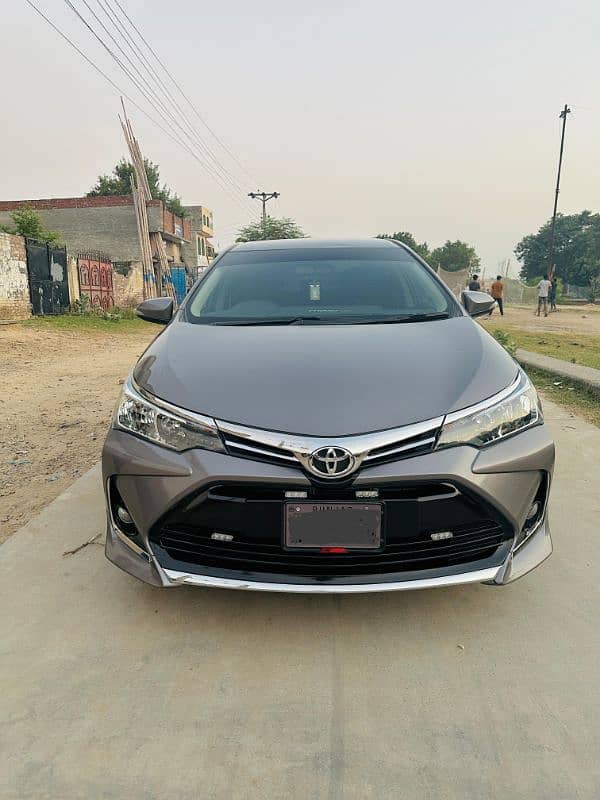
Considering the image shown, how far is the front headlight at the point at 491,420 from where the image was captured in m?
1.80

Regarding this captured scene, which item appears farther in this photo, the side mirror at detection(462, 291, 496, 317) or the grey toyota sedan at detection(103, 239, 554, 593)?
the side mirror at detection(462, 291, 496, 317)

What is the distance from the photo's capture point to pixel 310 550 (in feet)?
5.81

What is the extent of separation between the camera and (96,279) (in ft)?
59.2

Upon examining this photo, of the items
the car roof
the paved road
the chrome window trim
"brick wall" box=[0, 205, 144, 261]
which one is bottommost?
the paved road

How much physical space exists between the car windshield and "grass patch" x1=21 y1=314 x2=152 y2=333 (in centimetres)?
1100

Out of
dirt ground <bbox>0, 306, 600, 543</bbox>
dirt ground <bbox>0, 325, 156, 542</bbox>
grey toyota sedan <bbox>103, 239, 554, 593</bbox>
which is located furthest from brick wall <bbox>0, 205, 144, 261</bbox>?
grey toyota sedan <bbox>103, 239, 554, 593</bbox>

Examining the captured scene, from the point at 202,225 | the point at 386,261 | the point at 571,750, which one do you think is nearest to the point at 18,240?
the point at 386,261

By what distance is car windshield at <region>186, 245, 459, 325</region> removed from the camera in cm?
272

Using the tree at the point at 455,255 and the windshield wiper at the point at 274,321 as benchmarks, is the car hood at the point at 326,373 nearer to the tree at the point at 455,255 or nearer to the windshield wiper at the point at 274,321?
the windshield wiper at the point at 274,321

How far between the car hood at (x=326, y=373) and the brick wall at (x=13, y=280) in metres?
12.5

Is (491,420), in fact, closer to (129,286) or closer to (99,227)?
(129,286)

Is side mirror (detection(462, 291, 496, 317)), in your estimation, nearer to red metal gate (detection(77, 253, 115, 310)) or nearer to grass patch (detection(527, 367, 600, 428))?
grass patch (detection(527, 367, 600, 428))

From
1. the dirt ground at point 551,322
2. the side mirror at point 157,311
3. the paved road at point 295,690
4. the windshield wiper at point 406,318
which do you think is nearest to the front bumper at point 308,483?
the paved road at point 295,690

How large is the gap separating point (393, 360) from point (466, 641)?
3.28 feet
